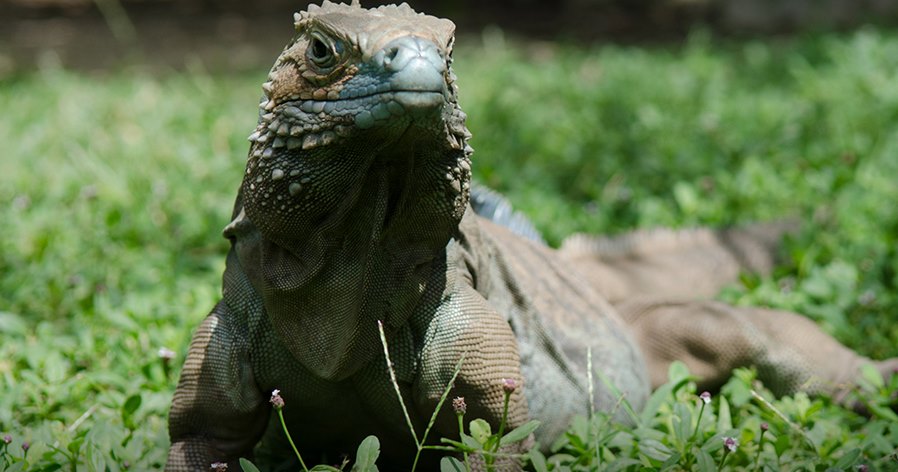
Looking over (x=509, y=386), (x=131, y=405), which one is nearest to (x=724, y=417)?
(x=509, y=386)

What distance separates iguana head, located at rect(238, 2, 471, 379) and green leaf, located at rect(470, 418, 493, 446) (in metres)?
0.37

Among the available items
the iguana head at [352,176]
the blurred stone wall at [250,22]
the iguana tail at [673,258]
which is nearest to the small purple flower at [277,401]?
the iguana head at [352,176]

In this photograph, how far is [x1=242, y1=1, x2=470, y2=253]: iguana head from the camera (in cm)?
250

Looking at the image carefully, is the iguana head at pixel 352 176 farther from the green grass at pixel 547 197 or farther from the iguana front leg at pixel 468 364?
the green grass at pixel 547 197

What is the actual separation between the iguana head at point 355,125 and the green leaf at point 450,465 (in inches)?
26.0

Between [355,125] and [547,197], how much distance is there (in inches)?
153

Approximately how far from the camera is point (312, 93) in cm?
262

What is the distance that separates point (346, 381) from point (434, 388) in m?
0.27

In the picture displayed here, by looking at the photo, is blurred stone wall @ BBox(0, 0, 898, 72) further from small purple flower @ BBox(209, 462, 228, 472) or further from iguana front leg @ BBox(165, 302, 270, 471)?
small purple flower @ BBox(209, 462, 228, 472)

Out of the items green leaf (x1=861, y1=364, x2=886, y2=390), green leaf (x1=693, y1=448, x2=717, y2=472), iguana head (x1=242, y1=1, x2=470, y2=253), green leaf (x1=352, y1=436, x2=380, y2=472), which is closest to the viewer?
iguana head (x1=242, y1=1, x2=470, y2=253)

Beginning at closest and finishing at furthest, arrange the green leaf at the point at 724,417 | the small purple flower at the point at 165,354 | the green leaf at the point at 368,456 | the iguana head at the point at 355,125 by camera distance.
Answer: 1. the iguana head at the point at 355,125
2. the green leaf at the point at 368,456
3. the green leaf at the point at 724,417
4. the small purple flower at the point at 165,354

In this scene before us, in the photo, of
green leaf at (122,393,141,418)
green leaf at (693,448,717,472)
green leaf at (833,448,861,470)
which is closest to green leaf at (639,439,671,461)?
green leaf at (693,448,717,472)

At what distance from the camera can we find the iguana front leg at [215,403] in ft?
10.3

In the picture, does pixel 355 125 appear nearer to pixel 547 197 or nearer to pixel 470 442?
pixel 470 442
